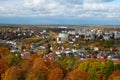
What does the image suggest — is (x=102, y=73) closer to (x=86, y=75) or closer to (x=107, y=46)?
(x=86, y=75)

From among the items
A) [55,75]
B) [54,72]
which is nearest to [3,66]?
[54,72]

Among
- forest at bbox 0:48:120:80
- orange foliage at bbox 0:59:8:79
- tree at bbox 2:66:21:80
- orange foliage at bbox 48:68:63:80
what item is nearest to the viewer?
tree at bbox 2:66:21:80

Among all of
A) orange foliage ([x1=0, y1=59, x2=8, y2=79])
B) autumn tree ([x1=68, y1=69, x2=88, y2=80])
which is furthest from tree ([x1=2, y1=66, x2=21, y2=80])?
autumn tree ([x1=68, y1=69, x2=88, y2=80])

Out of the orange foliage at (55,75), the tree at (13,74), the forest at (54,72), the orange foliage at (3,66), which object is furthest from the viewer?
the orange foliage at (3,66)

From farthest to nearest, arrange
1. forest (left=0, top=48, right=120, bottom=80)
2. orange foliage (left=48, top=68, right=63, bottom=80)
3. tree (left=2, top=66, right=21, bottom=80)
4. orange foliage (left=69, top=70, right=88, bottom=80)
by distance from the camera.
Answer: orange foliage (left=69, top=70, right=88, bottom=80)
orange foliage (left=48, top=68, right=63, bottom=80)
forest (left=0, top=48, right=120, bottom=80)
tree (left=2, top=66, right=21, bottom=80)

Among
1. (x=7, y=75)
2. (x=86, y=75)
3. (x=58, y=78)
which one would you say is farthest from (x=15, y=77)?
(x=86, y=75)

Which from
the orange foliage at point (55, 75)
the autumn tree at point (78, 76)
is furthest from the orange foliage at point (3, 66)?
the autumn tree at point (78, 76)

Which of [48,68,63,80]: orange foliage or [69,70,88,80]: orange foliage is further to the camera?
[69,70,88,80]: orange foliage

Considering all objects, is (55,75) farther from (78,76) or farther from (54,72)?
(78,76)

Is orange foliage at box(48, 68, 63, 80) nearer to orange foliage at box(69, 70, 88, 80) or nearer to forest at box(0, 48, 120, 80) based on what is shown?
forest at box(0, 48, 120, 80)

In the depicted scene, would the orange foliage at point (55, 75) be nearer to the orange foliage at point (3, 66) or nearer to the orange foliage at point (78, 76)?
the orange foliage at point (78, 76)

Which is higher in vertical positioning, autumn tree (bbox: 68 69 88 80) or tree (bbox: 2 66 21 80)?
tree (bbox: 2 66 21 80)
